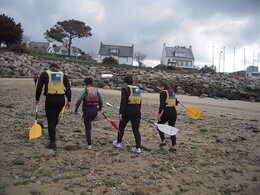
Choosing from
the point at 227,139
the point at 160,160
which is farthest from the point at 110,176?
the point at 227,139

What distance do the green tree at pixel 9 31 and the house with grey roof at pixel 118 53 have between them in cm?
3043

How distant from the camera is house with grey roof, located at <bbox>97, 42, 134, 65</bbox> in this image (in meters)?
65.0

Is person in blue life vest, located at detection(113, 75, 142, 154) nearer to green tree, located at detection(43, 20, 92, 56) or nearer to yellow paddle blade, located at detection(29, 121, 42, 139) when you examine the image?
yellow paddle blade, located at detection(29, 121, 42, 139)

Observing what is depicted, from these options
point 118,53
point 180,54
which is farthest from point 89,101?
point 180,54

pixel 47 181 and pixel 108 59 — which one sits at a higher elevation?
pixel 108 59

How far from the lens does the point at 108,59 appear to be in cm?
4450

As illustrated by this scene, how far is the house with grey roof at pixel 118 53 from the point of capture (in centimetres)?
6500

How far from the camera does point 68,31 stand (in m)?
52.3

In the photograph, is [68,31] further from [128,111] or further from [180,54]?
[128,111]

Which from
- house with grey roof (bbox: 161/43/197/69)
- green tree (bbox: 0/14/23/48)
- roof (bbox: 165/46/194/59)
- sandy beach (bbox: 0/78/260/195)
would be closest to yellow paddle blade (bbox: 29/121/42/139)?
sandy beach (bbox: 0/78/260/195)

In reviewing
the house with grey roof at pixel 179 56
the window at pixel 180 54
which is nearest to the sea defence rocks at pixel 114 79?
the house with grey roof at pixel 179 56

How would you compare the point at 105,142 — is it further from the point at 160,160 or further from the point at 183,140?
the point at 183,140

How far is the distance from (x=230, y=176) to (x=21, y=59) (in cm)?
2945

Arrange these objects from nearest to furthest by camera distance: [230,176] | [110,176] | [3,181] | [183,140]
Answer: [3,181] < [110,176] < [230,176] < [183,140]
